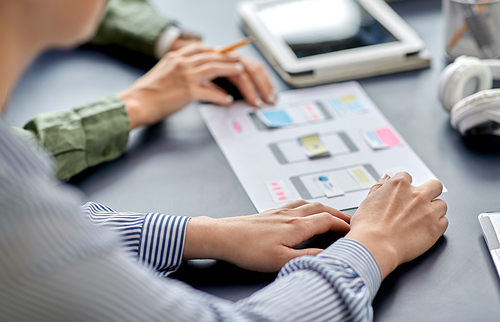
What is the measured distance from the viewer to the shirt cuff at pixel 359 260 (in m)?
0.64

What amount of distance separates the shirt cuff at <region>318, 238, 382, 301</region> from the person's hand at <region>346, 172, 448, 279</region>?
0.05 feet

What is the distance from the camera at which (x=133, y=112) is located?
3.46 feet

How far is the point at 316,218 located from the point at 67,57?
0.87 m

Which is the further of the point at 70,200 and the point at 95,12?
the point at 95,12

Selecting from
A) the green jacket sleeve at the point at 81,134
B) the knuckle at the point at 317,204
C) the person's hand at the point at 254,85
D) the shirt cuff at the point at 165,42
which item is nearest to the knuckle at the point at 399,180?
the knuckle at the point at 317,204

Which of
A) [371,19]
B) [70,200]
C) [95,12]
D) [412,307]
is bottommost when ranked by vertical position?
[412,307]

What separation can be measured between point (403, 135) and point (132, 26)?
0.74 m

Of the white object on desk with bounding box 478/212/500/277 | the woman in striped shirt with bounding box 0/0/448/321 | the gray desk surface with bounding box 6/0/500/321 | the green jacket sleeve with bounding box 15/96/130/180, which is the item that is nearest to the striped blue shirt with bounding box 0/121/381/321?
the woman in striped shirt with bounding box 0/0/448/321

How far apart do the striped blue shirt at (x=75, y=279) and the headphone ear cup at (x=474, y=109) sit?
18.4 inches

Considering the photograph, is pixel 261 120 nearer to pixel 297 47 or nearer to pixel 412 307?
pixel 297 47

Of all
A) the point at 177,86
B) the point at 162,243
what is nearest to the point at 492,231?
the point at 162,243

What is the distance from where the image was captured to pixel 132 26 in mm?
1354

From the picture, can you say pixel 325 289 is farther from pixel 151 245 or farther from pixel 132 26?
pixel 132 26

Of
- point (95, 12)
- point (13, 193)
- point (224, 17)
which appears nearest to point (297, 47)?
point (224, 17)
